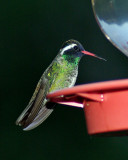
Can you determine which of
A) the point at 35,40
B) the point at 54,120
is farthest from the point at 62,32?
the point at 54,120

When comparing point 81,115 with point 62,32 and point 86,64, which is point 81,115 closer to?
point 86,64

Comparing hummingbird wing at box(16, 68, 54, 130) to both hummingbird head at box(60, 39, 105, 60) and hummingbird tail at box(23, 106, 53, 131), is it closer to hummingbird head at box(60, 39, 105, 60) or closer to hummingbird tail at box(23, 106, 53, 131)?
hummingbird tail at box(23, 106, 53, 131)

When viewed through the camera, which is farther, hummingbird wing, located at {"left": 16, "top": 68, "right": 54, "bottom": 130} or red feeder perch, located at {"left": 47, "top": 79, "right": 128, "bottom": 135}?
hummingbird wing, located at {"left": 16, "top": 68, "right": 54, "bottom": 130}

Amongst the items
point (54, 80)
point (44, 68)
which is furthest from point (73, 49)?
point (44, 68)

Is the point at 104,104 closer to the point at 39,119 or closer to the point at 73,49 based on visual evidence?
the point at 39,119

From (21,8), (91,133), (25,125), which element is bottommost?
(21,8)

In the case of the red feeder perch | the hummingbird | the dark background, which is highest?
the red feeder perch

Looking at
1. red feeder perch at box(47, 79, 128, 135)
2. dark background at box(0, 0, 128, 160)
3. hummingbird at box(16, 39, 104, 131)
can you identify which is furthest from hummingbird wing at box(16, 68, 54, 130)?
dark background at box(0, 0, 128, 160)
